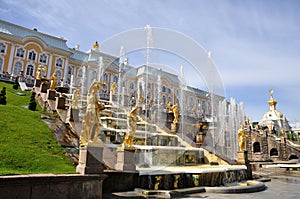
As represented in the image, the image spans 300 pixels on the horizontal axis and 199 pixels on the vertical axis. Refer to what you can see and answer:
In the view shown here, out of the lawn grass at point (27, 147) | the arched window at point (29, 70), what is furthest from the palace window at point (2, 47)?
the lawn grass at point (27, 147)

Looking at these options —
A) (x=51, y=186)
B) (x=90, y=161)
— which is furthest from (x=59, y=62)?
(x=51, y=186)

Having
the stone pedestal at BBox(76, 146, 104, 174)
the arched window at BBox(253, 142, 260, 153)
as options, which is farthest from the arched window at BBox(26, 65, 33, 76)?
the stone pedestal at BBox(76, 146, 104, 174)

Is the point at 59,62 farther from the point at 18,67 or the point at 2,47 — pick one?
the point at 2,47

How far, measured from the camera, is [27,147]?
8.52 metres

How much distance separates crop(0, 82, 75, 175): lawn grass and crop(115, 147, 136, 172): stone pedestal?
1.79 metres

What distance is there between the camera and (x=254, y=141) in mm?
36375

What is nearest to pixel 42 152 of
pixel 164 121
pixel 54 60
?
pixel 164 121

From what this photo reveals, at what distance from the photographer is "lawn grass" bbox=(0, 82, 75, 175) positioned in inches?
281

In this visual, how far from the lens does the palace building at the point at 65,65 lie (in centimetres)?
4072

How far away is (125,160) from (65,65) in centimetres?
4195

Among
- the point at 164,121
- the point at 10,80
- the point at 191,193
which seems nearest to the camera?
the point at 191,193

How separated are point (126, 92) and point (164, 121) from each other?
70.1 ft

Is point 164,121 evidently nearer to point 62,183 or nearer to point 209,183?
point 209,183

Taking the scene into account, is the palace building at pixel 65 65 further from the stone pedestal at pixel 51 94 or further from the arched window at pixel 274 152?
the stone pedestal at pixel 51 94
